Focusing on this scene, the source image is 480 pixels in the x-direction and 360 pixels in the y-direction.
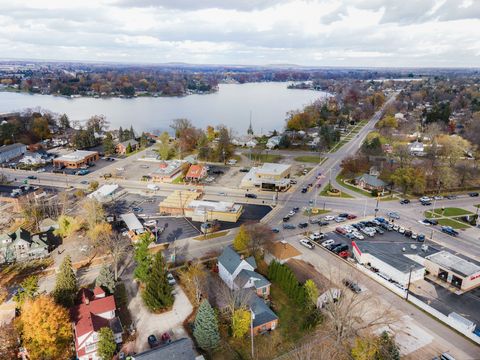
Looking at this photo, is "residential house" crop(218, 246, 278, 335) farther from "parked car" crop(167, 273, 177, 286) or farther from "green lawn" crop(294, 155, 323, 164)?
"green lawn" crop(294, 155, 323, 164)

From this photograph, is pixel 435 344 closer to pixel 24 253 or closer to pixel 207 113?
pixel 24 253

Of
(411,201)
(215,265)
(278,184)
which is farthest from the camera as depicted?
(278,184)

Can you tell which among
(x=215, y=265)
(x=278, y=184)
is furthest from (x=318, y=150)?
(x=215, y=265)

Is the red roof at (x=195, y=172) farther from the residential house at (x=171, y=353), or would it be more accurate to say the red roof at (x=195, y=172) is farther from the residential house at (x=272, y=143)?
the residential house at (x=171, y=353)

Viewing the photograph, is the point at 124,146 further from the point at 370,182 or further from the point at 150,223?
the point at 370,182

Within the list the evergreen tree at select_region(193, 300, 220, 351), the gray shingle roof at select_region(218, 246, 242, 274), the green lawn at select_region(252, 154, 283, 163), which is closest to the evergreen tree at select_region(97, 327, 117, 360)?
the evergreen tree at select_region(193, 300, 220, 351)

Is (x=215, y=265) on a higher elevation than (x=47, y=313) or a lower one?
lower
